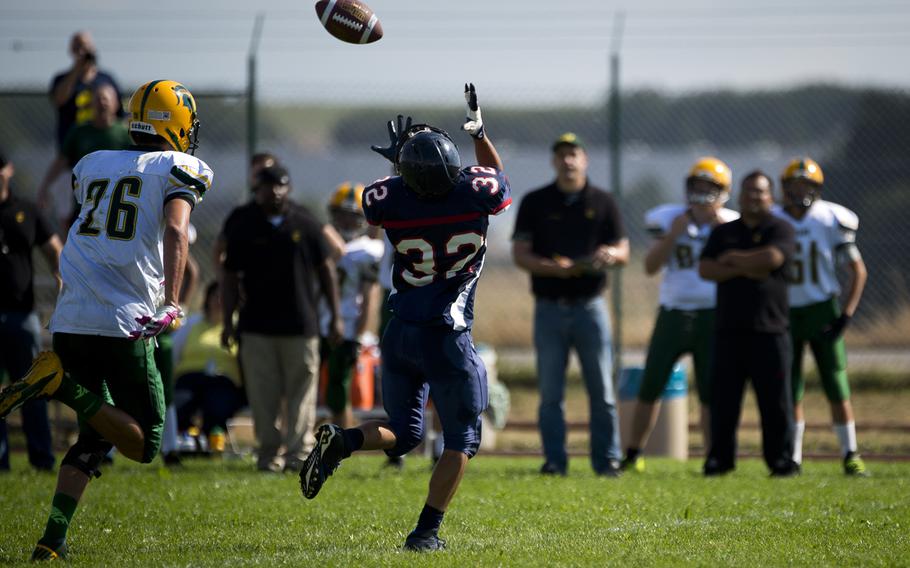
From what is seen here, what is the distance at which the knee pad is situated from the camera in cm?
594

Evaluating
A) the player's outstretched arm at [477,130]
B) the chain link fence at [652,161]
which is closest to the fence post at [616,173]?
the chain link fence at [652,161]

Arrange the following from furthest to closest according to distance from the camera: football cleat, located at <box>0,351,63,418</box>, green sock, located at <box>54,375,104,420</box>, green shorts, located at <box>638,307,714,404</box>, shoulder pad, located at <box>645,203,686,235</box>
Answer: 1. shoulder pad, located at <box>645,203,686,235</box>
2. green shorts, located at <box>638,307,714,404</box>
3. green sock, located at <box>54,375,104,420</box>
4. football cleat, located at <box>0,351,63,418</box>

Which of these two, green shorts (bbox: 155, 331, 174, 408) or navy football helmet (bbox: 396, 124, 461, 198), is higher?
navy football helmet (bbox: 396, 124, 461, 198)

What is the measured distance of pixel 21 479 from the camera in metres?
8.92

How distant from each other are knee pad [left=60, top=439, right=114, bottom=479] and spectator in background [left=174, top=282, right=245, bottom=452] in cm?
432

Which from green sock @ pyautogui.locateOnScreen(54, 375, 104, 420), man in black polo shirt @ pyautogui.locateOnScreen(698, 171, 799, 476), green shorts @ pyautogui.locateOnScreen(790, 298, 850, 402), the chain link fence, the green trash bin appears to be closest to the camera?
green sock @ pyautogui.locateOnScreen(54, 375, 104, 420)

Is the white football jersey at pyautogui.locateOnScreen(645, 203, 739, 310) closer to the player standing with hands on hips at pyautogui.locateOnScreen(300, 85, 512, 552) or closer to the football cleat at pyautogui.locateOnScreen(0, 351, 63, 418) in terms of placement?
the player standing with hands on hips at pyautogui.locateOnScreen(300, 85, 512, 552)

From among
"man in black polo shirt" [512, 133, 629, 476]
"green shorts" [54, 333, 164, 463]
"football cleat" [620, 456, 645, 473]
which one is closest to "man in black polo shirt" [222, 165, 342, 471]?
Result: "man in black polo shirt" [512, 133, 629, 476]

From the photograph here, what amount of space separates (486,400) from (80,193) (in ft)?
6.93

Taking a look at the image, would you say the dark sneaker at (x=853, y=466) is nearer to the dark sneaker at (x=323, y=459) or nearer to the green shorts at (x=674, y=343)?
the green shorts at (x=674, y=343)

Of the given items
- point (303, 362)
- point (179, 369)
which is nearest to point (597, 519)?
point (303, 362)

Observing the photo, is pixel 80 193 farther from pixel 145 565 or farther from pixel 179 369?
pixel 179 369

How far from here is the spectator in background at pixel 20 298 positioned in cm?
968

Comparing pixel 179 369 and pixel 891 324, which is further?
pixel 891 324
